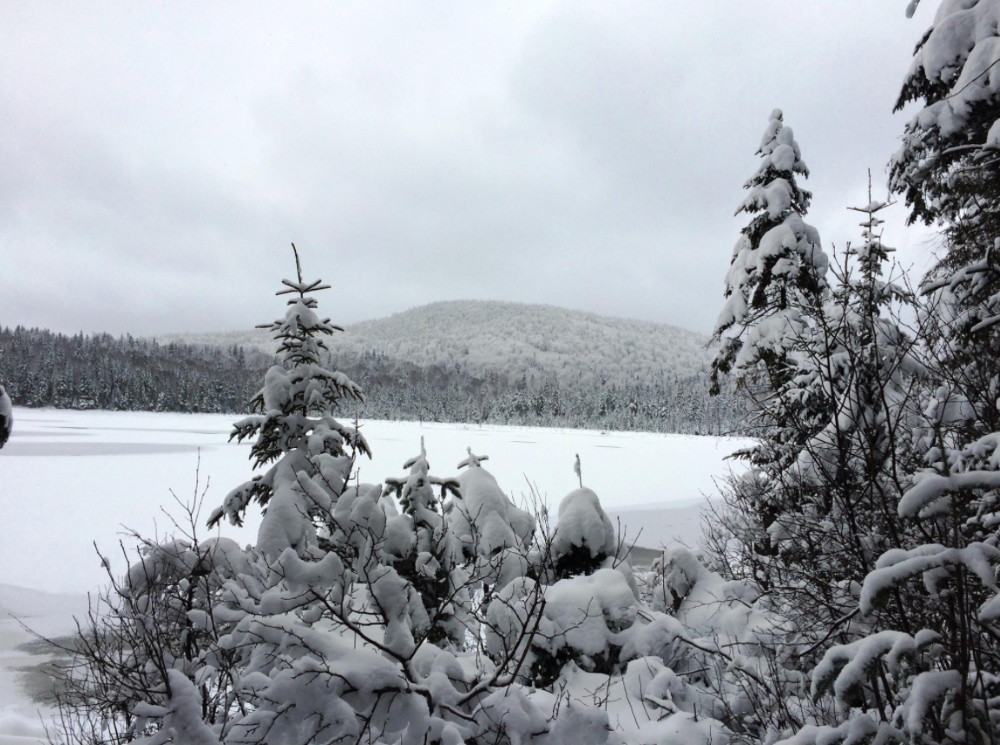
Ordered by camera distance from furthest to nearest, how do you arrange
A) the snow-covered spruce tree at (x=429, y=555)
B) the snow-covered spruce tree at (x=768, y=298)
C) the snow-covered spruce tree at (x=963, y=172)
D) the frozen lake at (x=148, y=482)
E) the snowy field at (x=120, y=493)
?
the frozen lake at (x=148, y=482)
the snowy field at (x=120, y=493)
the snow-covered spruce tree at (x=768, y=298)
the snow-covered spruce tree at (x=429, y=555)
the snow-covered spruce tree at (x=963, y=172)

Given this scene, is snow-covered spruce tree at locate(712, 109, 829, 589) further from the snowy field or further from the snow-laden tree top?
the snow-laden tree top

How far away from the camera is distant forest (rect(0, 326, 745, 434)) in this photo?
9288cm

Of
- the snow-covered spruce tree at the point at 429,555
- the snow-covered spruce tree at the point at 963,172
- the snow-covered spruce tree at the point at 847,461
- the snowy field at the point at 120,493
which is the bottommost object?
the snowy field at the point at 120,493

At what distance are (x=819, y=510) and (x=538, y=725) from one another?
4.63m

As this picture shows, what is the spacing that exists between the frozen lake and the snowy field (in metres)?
0.06

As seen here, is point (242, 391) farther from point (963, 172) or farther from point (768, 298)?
point (963, 172)

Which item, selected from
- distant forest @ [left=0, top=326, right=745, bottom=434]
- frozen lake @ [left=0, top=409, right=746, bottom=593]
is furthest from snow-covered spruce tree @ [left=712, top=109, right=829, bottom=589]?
distant forest @ [left=0, top=326, right=745, bottom=434]

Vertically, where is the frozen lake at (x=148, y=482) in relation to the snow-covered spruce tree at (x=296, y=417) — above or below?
below

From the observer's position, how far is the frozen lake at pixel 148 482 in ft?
50.6

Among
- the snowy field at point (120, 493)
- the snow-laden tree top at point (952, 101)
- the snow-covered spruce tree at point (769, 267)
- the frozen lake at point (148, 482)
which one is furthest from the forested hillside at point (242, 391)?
the snow-laden tree top at point (952, 101)

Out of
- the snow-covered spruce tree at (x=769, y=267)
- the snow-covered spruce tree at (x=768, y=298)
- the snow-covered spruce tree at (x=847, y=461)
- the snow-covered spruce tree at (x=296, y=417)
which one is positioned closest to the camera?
the snow-covered spruce tree at (x=847, y=461)

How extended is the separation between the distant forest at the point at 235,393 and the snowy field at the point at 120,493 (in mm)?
52489

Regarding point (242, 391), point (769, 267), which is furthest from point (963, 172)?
point (242, 391)

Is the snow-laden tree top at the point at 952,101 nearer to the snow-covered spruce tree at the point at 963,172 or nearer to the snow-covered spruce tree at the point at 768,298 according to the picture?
the snow-covered spruce tree at the point at 963,172
